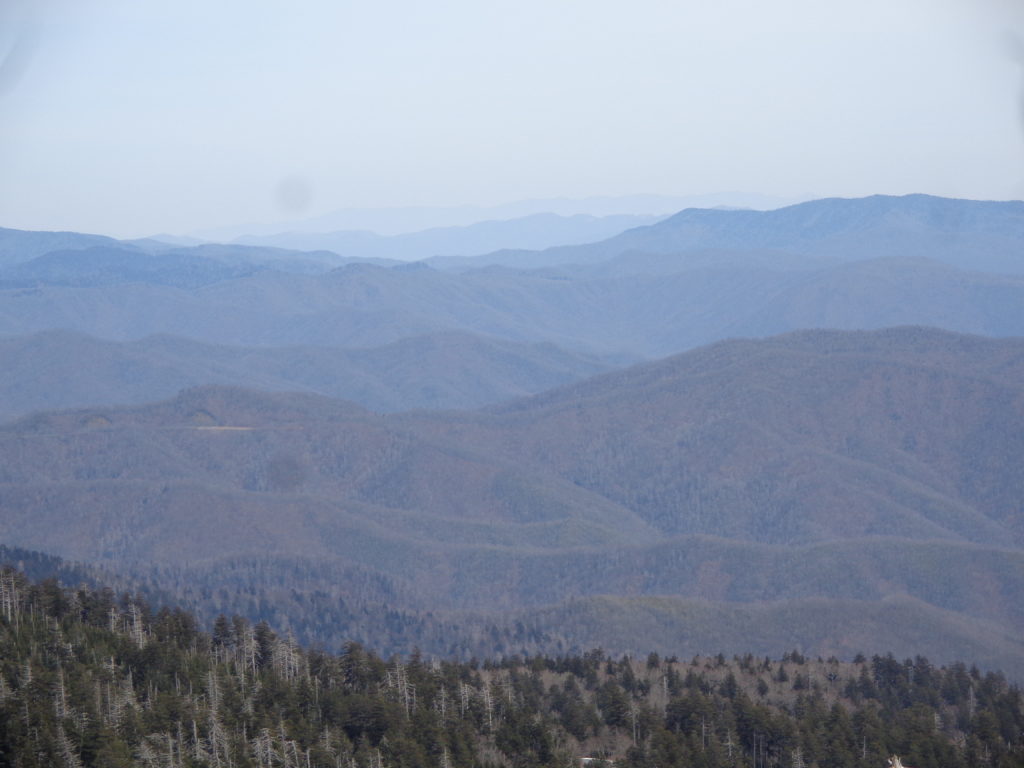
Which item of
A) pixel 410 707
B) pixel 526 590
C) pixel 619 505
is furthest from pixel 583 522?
pixel 410 707

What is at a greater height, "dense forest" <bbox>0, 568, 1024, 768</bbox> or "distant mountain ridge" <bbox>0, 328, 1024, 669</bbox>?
"dense forest" <bbox>0, 568, 1024, 768</bbox>

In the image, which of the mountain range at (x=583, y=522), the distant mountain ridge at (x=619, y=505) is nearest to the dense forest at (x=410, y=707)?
the mountain range at (x=583, y=522)

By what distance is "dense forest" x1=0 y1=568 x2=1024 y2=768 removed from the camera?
4838cm

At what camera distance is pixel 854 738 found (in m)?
58.9

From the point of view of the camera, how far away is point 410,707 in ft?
191

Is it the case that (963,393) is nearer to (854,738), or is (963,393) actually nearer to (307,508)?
(307,508)

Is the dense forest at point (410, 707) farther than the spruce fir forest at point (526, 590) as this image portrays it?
No

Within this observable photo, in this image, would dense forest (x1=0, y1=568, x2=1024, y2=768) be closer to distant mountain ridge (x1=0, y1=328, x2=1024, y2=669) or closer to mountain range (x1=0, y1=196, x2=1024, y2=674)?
mountain range (x1=0, y1=196, x2=1024, y2=674)

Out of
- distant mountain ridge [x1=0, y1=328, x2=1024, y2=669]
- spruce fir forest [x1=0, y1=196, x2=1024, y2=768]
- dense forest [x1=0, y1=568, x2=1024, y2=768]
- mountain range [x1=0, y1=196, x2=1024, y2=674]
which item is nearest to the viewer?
dense forest [x1=0, y1=568, x2=1024, y2=768]

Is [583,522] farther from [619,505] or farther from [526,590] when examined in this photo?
[526,590]

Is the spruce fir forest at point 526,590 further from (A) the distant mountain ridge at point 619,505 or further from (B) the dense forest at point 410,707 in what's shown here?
(A) the distant mountain ridge at point 619,505

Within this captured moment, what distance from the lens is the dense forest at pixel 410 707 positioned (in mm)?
48375

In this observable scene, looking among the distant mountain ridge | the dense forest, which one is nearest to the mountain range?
the distant mountain ridge

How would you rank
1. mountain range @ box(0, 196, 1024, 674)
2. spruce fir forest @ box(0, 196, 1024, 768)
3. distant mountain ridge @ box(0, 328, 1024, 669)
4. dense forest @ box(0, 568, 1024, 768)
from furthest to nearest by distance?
distant mountain ridge @ box(0, 328, 1024, 669) < mountain range @ box(0, 196, 1024, 674) < spruce fir forest @ box(0, 196, 1024, 768) < dense forest @ box(0, 568, 1024, 768)
